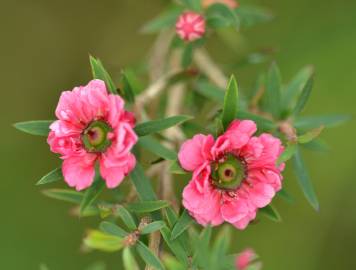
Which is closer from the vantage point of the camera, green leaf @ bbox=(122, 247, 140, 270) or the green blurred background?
green leaf @ bbox=(122, 247, 140, 270)

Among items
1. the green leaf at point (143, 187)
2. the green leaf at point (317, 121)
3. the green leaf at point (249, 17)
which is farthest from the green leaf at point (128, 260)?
the green leaf at point (249, 17)

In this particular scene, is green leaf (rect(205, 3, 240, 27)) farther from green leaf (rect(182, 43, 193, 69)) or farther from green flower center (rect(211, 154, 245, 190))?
green flower center (rect(211, 154, 245, 190))

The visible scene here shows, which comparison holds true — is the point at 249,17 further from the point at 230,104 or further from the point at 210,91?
the point at 230,104

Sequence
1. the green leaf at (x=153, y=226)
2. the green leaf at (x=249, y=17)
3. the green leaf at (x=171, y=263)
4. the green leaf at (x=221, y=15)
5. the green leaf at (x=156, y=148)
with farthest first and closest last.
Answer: the green leaf at (x=249, y=17) < the green leaf at (x=221, y=15) < the green leaf at (x=156, y=148) < the green leaf at (x=153, y=226) < the green leaf at (x=171, y=263)

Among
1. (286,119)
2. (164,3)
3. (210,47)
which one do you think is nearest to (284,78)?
(210,47)

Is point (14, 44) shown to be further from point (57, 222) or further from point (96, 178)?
point (96, 178)

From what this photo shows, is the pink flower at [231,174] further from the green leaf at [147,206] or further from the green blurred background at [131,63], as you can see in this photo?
the green blurred background at [131,63]

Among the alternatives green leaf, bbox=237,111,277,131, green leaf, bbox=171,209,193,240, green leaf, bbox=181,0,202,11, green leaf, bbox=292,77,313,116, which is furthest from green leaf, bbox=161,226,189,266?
green leaf, bbox=181,0,202,11
